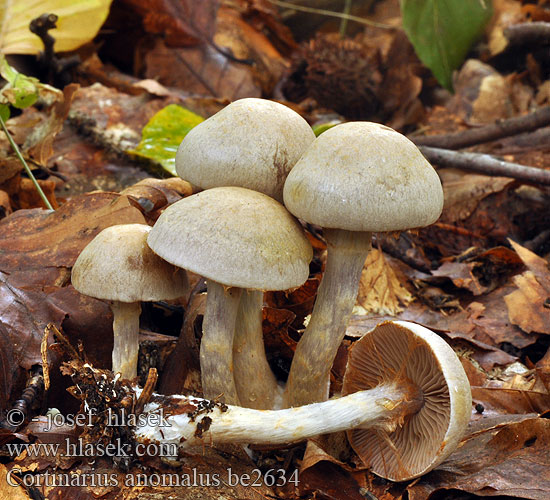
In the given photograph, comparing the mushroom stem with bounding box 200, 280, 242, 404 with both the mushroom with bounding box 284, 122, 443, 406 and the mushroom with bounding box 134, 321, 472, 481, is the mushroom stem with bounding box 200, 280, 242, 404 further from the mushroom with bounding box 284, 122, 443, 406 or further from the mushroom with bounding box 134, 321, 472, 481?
the mushroom with bounding box 284, 122, 443, 406

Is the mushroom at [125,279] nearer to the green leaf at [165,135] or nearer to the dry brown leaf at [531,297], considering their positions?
the green leaf at [165,135]

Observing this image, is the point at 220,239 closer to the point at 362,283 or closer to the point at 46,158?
the point at 362,283

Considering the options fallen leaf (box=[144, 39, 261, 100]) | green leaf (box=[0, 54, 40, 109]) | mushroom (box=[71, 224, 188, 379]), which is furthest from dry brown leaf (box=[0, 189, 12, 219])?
fallen leaf (box=[144, 39, 261, 100])

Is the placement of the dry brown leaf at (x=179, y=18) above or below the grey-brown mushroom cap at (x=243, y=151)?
below

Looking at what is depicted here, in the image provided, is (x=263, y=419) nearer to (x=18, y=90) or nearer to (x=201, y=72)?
(x=18, y=90)

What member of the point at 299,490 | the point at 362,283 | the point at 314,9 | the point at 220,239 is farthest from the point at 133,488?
the point at 314,9

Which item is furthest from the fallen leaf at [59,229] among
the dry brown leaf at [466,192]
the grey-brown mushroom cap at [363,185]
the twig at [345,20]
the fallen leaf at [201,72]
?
the twig at [345,20]
